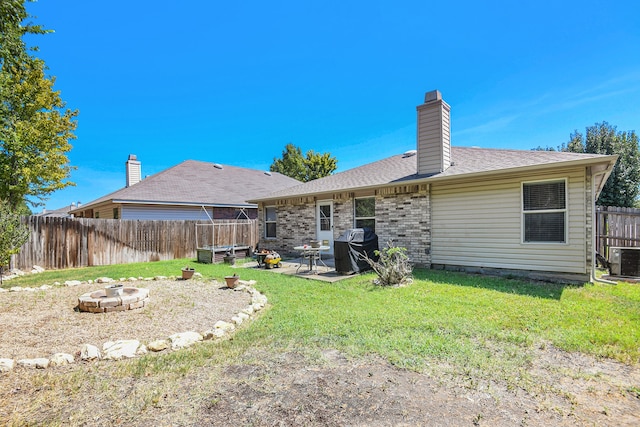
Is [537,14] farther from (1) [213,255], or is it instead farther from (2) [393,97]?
(1) [213,255]

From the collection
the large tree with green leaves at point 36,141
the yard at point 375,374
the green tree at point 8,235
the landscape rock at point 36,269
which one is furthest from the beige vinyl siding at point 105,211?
the yard at point 375,374

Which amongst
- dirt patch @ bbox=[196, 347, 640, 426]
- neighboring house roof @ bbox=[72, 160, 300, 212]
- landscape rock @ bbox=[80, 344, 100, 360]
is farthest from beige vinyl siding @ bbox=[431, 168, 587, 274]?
neighboring house roof @ bbox=[72, 160, 300, 212]

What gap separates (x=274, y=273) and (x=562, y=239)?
706 cm

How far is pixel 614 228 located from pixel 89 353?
1275 centimetres

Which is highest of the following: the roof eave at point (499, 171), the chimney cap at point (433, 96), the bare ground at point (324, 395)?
the chimney cap at point (433, 96)

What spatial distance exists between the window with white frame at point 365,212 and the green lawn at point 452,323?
345 centimetres

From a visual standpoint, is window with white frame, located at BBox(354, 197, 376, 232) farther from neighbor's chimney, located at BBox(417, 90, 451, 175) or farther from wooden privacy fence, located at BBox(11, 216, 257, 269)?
wooden privacy fence, located at BBox(11, 216, 257, 269)

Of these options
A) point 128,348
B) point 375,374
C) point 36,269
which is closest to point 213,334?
point 128,348

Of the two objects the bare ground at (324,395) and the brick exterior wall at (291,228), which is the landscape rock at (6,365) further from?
the brick exterior wall at (291,228)

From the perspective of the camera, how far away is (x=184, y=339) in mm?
3803

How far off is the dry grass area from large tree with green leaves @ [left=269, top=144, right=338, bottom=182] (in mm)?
23789

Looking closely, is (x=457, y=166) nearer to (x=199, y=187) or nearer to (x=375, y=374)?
(x=375, y=374)

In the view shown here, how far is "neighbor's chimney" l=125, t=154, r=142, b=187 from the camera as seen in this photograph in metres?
17.8

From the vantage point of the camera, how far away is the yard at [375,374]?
227 centimetres
